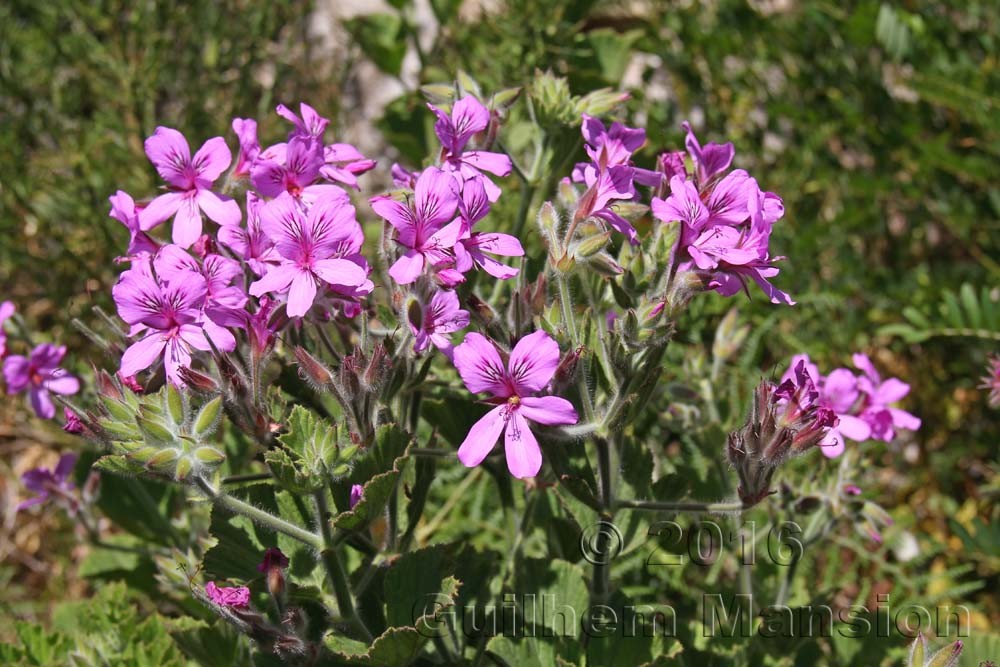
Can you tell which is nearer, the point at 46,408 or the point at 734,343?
the point at 46,408

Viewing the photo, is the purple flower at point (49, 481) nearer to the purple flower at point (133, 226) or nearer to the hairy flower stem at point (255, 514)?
the purple flower at point (133, 226)

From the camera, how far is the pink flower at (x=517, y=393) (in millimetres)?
1774

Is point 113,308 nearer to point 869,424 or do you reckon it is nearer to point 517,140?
point 517,140

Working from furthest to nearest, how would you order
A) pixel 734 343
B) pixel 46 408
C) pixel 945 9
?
pixel 945 9 → pixel 734 343 → pixel 46 408

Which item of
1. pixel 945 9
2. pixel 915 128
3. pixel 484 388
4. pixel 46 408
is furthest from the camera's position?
pixel 945 9

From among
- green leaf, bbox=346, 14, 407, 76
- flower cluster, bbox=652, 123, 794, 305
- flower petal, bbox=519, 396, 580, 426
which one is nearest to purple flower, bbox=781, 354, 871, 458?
flower cluster, bbox=652, 123, 794, 305

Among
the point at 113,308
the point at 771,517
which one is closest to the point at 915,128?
the point at 771,517

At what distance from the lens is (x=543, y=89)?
7.79 feet

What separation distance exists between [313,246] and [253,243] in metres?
0.24

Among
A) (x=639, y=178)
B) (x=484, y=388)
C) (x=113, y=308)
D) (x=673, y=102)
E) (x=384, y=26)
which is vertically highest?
(x=639, y=178)

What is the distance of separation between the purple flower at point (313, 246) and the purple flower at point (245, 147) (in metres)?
0.32

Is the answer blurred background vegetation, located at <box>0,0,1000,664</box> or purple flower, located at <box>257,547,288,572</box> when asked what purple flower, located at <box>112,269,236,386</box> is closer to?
purple flower, located at <box>257,547,288,572</box>

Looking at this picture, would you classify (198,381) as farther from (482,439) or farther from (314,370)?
(482,439)

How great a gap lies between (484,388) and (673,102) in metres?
2.76
